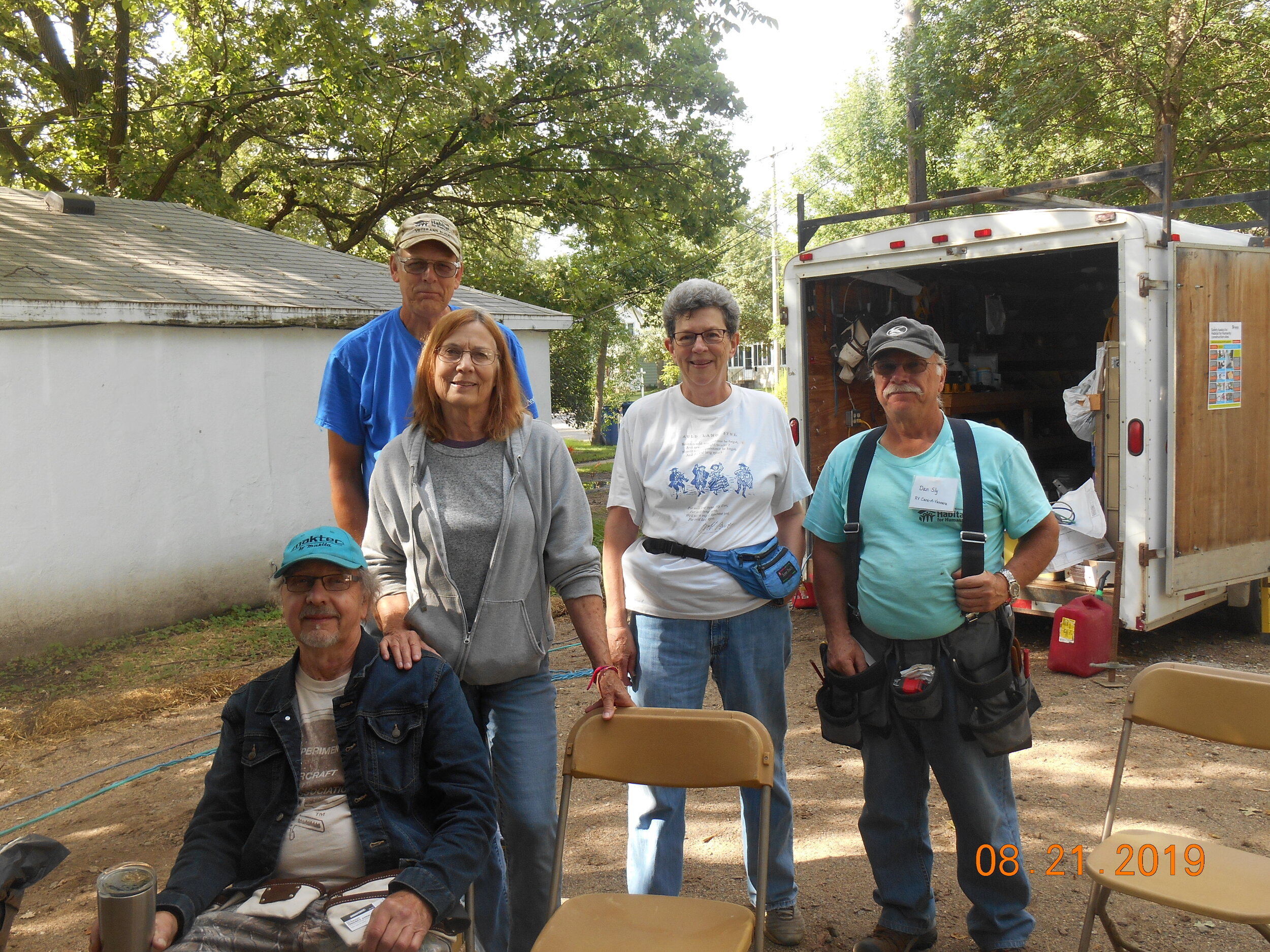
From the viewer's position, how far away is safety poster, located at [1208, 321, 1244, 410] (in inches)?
221

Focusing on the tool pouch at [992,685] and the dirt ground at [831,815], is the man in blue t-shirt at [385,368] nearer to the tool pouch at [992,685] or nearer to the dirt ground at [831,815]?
the tool pouch at [992,685]

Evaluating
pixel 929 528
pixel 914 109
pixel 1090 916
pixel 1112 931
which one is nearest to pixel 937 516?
pixel 929 528

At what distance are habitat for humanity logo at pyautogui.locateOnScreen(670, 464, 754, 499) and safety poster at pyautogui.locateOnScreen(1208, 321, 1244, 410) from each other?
4080mm

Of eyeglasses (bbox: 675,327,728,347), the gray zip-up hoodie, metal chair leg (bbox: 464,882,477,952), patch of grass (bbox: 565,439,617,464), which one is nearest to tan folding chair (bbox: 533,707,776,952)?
metal chair leg (bbox: 464,882,477,952)

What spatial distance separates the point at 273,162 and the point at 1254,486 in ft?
41.2

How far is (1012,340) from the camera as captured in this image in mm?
8633

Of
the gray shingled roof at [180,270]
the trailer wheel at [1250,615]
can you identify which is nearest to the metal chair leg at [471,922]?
the trailer wheel at [1250,615]

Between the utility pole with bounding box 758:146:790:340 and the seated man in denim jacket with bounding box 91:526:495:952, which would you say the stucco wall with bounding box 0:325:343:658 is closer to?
the seated man in denim jacket with bounding box 91:526:495:952

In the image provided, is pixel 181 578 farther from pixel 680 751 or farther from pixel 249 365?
pixel 680 751

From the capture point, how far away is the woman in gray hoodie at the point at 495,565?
8.01 ft

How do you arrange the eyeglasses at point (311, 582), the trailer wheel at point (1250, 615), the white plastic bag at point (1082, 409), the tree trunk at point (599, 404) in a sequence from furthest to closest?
1. the tree trunk at point (599, 404)
2. the trailer wheel at point (1250, 615)
3. the white plastic bag at point (1082, 409)
4. the eyeglasses at point (311, 582)

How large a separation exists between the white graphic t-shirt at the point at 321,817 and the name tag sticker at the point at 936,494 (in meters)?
1.56

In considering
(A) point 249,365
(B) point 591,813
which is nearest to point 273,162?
(A) point 249,365

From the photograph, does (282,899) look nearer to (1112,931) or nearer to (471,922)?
(471,922)
